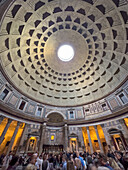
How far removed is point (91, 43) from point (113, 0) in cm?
885

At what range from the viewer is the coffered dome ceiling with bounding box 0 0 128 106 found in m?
14.7

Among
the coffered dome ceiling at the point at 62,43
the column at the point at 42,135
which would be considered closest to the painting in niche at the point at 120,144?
the coffered dome ceiling at the point at 62,43

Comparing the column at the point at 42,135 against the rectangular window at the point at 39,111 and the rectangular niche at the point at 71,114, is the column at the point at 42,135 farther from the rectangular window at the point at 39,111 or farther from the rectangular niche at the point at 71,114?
the rectangular niche at the point at 71,114

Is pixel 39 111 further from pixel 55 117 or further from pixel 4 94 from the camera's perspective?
pixel 4 94

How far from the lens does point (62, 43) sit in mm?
22828

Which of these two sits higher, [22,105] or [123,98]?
[123,98]

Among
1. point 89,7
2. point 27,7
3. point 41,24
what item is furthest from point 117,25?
point 27,7

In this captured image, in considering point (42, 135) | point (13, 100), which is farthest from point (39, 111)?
point (13, 100)

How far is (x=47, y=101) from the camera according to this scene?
24.6 meters

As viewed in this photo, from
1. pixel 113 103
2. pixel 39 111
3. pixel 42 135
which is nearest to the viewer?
pixel 42 135

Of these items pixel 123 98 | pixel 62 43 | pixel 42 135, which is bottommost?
pixel 42 135

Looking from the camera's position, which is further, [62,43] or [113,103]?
[62,43]

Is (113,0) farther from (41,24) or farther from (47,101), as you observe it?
(47,101)

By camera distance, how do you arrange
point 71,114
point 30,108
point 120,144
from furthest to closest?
point 71,114
point 30,108
point 120,144
